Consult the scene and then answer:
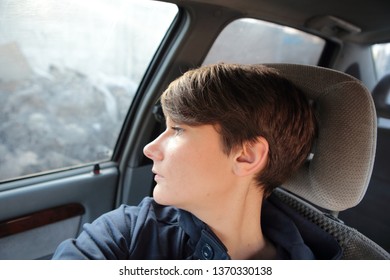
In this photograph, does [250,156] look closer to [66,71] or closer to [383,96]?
[66,71]

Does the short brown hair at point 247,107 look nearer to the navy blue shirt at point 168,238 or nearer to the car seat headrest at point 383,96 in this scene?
the navy blue shirt at point 168,238

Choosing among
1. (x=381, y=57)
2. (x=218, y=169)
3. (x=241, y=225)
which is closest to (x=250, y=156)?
(x=218, y=169)

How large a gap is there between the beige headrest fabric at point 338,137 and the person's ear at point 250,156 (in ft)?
0.57

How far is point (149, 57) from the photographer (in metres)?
1.52

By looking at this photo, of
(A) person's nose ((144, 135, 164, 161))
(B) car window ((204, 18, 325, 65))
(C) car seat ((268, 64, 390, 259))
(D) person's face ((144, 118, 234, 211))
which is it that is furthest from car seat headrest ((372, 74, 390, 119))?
(A) person's nose ((144, 135, 164, 161))

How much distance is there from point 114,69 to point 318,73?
944 mm

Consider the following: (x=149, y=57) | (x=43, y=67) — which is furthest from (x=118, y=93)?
(x=43, y=67)

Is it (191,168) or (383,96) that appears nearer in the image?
(191,168)

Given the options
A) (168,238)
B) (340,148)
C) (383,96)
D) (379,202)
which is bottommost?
(379,202)

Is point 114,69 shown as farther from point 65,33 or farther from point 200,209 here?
point 200,209

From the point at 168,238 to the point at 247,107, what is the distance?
0.41m

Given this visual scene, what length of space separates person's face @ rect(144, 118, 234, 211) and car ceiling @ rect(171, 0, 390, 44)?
0.66m

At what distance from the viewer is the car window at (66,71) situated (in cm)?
122

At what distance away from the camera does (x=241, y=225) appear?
919 millimetres
